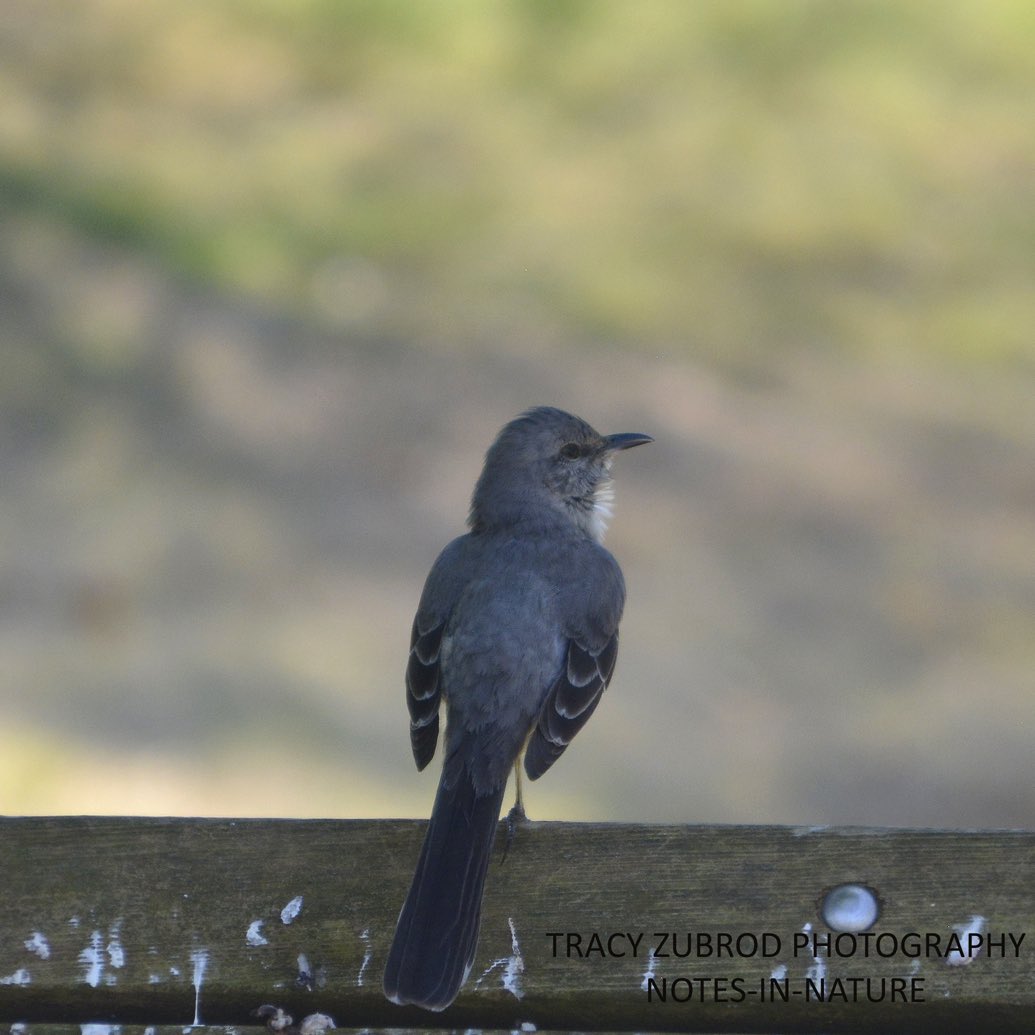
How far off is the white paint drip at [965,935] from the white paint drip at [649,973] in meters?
0.63

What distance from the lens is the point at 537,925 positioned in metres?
3.72

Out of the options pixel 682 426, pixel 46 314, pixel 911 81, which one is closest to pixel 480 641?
pixel 682 426

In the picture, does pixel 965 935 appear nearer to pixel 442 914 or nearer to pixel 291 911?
pixel 442 914

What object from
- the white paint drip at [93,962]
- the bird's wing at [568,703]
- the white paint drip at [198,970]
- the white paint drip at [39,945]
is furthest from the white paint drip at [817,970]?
the white paint drip at [39,945]

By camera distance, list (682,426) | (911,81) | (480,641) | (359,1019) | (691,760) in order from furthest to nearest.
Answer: (911,81) < (682,426) < (691,760) < (480,641) < (359,1019)

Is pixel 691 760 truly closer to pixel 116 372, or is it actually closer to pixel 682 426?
pixel 682 426

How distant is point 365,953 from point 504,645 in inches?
46.0

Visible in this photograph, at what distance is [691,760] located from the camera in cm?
941

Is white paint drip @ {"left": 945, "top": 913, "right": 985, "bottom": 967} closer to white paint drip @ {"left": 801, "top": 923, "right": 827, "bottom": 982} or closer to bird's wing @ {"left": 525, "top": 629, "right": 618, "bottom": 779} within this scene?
white paint drip @ {"left": 801, "top": 923, "right": 827, "bottom": 982}

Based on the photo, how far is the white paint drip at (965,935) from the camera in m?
3.54

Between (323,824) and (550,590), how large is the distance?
50.5 inches

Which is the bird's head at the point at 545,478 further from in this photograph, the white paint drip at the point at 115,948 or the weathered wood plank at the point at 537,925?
the white paint drip at the point at 115,948

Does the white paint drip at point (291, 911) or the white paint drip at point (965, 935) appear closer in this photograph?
the white paint drip at point (965, 935)

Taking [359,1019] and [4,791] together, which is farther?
[4,791]
